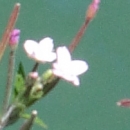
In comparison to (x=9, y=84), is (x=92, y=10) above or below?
above

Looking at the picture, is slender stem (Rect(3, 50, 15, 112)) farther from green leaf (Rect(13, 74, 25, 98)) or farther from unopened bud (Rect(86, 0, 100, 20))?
unopened bud (Rect(86, 0, 100, 20))

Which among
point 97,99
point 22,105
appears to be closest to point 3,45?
point 22,105

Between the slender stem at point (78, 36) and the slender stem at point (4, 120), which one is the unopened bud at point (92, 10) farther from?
the slender stem at point (4, 120)

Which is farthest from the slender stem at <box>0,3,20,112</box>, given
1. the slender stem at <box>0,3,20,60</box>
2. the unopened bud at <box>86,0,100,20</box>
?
the unopened bud at <box>86,0,100,20</box>

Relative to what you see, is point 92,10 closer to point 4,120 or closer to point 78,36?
point 78,36

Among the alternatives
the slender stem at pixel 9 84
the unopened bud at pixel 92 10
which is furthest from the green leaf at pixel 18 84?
the unopened bud at pixel 92 10

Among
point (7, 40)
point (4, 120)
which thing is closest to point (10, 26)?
point (7, 40)
